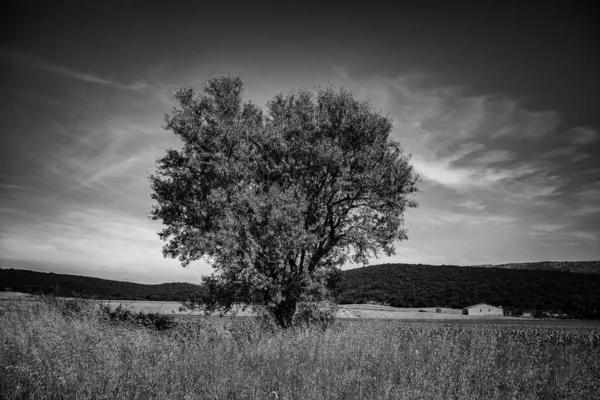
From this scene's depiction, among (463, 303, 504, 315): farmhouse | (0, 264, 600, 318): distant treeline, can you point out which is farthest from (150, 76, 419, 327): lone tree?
(463, 303, 504, 315): farmhouse

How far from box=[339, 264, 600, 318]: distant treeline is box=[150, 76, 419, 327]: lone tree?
51.8 meters

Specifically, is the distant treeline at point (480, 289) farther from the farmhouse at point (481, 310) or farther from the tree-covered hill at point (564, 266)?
the tree-covered hill at point (564, 266)

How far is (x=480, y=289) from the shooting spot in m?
95.4

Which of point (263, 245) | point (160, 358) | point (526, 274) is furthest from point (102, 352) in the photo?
point (526, 274)

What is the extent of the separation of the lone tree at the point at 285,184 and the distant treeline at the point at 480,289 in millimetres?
51755

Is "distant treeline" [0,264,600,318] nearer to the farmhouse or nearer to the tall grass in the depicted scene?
the farmhouse

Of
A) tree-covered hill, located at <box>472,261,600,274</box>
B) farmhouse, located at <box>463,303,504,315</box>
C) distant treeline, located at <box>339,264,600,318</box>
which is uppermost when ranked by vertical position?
tree-covered hill, located at <box>472,261,600,274</box>

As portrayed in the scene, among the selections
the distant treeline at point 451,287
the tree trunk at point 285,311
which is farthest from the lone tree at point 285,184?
the distant treeline at point 451,287

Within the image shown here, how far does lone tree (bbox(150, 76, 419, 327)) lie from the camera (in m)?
19.1

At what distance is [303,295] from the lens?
18.6 meters

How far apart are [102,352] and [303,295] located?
11.1 metres

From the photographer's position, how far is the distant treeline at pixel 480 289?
79.6 m

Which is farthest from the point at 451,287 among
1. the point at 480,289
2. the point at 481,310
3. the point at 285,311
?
the point at 285,311

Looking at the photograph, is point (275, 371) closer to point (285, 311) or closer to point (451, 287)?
point (285, 311)
